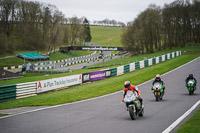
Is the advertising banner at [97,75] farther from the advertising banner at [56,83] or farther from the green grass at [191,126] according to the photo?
the green grass at [191,126]

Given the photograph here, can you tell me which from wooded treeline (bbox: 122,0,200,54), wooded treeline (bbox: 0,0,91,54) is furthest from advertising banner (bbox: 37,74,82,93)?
wooded treeline (bbox: 0,0,91,54)

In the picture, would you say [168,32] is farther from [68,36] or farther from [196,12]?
[68,36]

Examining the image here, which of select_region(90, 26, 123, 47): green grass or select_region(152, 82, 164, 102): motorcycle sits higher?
select_region(90, 26, 123, 47): green grass

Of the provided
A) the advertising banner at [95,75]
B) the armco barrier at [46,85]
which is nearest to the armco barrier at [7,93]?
the armco barrier at [46,85]

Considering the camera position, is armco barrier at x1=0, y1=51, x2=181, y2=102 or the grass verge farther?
armco barrier at x1=0, y1=51, x2=181, y2=102

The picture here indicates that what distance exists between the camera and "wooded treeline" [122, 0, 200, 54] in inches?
3068

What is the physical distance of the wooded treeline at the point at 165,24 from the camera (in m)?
77.9

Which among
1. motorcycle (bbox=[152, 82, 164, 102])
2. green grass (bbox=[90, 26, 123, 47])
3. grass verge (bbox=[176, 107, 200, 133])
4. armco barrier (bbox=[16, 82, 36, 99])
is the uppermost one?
green grass (bbox=[90, 26, 123, 47])

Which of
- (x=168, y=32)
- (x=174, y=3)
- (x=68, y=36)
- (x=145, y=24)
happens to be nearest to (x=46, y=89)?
(x=145, y=24)

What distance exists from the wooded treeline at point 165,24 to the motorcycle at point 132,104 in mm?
66199

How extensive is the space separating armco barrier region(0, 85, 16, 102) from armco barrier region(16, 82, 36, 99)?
1.39ft

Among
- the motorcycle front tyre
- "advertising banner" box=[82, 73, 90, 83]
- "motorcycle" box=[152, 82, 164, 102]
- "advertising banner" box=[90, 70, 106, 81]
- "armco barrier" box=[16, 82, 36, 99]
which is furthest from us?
"advertising banner" box=[90, 70, 106, 81]

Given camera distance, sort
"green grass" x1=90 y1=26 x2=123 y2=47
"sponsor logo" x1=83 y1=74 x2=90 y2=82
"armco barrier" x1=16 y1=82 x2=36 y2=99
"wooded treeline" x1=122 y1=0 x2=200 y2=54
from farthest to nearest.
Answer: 1. "green grass" x1=90 y1=26 x2=123 y2=47
2. "wooded treeline" x1=122 y1=0 x2=200 y2=54
3. "sponsor logo" x1=83 y1=74 x2=90 y2=82
4. "armco barrier" x1=16 y1=82 x2=36 y2=99

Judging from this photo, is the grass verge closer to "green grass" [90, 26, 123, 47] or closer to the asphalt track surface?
the asphalt track surface
